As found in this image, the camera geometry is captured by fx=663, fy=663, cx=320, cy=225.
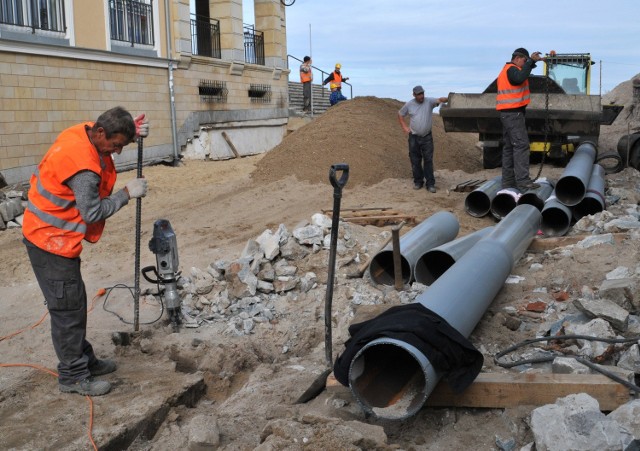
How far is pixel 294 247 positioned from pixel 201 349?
209 centimetres

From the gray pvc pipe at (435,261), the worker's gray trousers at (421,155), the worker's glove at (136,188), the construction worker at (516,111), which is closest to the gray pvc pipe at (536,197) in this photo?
the construction worker at (516,111)

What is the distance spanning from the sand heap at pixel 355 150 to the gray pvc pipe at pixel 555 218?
191 inches

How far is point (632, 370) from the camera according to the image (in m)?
3.92

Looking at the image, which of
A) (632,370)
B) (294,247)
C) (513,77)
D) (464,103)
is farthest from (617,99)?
(632,370)

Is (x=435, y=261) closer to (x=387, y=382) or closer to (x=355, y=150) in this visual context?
(x=387, y=382)

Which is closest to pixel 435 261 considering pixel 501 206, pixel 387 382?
pixel 387 382

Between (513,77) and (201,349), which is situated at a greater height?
(513,77)

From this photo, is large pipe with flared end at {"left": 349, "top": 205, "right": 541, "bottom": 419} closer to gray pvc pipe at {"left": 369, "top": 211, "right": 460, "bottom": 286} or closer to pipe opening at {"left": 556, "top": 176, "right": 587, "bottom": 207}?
gray pvc pipe at {"left": 369, "top": 211, "right": 460, "bottom": 286}

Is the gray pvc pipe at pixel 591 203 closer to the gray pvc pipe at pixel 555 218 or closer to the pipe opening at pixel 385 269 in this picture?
the gray pvc pipe at pixel 555 218

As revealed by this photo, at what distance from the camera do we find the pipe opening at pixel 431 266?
651cm

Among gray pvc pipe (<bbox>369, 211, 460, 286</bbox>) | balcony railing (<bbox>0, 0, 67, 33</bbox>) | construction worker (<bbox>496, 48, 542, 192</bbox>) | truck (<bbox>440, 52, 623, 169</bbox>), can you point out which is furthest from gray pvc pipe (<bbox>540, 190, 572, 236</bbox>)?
balcony railing (<bbox>0, 0, 67, 33</bbox>)

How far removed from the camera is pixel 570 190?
9.16m

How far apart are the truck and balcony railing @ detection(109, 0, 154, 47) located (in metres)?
8.33

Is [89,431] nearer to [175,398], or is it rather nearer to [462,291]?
[175,398]
